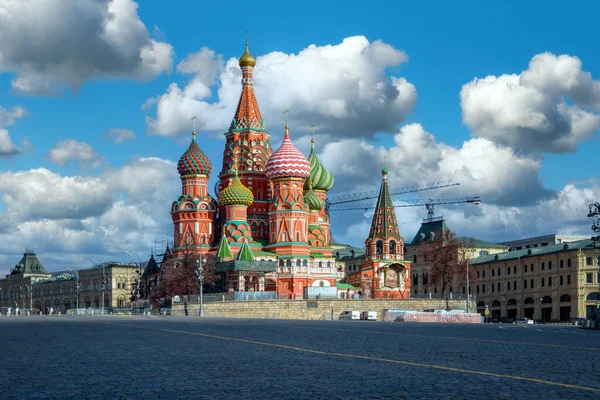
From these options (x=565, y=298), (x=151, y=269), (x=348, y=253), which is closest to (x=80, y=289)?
(x=348, y=253)

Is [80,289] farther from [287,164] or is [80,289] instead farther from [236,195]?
[287,164]

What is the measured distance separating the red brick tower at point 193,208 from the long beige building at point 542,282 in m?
34.1

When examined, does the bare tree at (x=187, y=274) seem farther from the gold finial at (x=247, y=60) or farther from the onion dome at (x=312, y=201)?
the gold finial at (x=247, y=60)

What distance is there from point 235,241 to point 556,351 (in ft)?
260

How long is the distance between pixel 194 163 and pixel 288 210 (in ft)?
43.8

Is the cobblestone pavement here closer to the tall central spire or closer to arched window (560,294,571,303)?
arched window (560,294,571,303)

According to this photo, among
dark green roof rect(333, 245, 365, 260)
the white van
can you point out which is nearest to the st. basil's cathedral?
the white van

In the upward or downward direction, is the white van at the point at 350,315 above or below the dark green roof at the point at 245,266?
below

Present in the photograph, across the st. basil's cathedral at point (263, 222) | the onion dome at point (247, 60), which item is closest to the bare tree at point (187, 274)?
the st. basil's cathedral at point (263, 222)

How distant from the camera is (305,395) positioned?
43.4 feet

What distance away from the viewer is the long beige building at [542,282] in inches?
4058

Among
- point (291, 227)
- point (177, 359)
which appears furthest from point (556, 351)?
point (291, 227)

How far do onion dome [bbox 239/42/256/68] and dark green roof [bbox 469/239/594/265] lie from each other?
42986 mm

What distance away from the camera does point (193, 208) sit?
346ft
